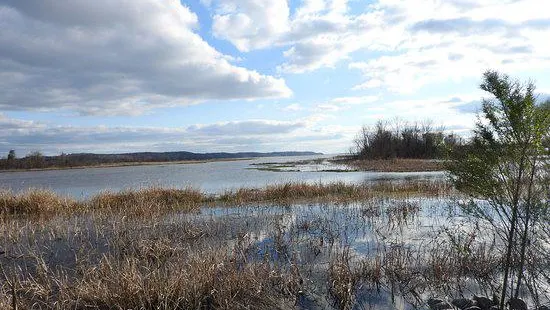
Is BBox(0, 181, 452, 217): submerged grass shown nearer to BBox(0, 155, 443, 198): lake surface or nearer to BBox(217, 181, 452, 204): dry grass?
BBox(217, 181, 452, 204): dry grass

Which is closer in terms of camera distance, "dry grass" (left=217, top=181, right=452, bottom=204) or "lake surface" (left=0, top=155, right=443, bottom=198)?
"dry grass" (left=217, top=181, right=452, bottom=204)

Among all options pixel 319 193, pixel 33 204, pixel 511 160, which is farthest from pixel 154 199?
pixel 511 160

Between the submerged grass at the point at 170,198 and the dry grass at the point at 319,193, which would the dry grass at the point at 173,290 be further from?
the dry grass at the point at 319,193

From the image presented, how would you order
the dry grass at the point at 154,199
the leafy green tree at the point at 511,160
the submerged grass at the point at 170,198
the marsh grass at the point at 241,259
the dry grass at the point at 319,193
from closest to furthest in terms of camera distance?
the leafy green tree at the point at 511,160
the marsh grass at the point at 241,259
the submerged grass at the point at 170,198
the dry grass at the point at 154,199
the dry grass at the point at 319,193

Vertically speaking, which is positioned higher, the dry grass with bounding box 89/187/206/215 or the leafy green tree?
the leafy green tree

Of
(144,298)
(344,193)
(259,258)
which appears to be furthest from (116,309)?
(344,193)

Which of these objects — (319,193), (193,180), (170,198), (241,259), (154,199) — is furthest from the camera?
(193,180)

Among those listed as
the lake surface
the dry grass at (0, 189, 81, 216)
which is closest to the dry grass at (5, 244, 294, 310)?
the dry grass at (0, 189, 81, 216)

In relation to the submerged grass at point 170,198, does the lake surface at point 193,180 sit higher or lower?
lower

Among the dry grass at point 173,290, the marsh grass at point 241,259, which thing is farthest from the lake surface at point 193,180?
the dry grass at point 173,290

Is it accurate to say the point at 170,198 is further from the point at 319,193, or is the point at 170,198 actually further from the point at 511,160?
the point at 511,160

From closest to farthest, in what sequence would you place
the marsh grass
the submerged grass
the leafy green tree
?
the leafy green tree < the marsh grass < the submerged grass

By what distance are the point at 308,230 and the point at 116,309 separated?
672cm

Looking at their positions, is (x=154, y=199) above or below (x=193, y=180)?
above
